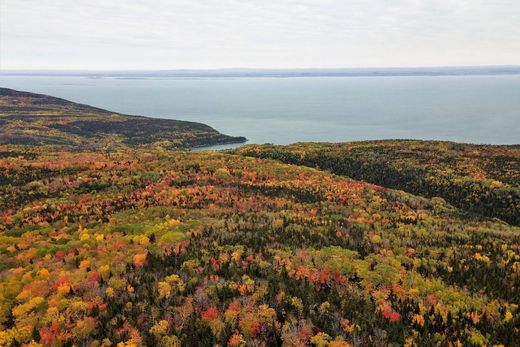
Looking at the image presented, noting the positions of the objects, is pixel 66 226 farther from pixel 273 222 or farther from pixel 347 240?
pixel 347 240

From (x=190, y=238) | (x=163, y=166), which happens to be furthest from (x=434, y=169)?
(x=190, y=238)

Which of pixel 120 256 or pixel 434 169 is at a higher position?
pixel 120 256

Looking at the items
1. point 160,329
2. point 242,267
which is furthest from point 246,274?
point 160,329

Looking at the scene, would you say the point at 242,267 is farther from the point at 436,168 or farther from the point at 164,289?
the point at 436,168

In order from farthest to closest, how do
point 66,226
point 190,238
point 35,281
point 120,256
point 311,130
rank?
point 311,130 → point 66,226 → point 190,238 → point 120,256 → point 35,281

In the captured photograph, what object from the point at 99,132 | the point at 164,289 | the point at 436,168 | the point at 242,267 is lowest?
the point at 99,132

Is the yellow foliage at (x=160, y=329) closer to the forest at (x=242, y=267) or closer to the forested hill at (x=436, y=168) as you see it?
the forest at (x=242, y=267)
